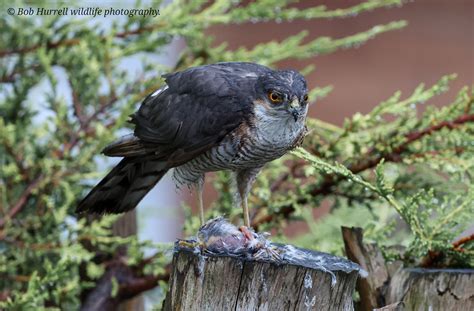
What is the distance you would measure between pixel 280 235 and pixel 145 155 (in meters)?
0.97

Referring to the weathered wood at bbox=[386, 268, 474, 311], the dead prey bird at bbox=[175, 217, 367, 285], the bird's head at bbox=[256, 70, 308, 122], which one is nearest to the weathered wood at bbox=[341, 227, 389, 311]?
the weathered wood at bbox=[386, 268, 474, 311]

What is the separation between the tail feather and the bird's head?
2.09 feet

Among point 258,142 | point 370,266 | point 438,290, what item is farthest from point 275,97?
point 438,290

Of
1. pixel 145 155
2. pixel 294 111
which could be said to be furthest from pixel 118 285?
pixel 294 111

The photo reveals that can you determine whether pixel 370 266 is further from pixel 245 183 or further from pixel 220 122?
pixel 220 122

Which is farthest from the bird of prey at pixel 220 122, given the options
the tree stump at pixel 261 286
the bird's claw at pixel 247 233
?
the tree stump at pixel 261 286

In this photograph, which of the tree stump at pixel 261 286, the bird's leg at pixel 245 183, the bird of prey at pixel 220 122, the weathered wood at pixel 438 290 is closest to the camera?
the tree stump at pixel 261 286

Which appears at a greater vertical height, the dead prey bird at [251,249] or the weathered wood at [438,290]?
the dead prey bird at [251,249]

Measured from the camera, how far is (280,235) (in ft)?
12.5

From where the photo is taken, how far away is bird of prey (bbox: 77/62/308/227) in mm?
2825

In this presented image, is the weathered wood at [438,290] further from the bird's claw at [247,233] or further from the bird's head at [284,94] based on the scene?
the bird's head at [284,94]

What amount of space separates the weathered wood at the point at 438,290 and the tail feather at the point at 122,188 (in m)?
1.07

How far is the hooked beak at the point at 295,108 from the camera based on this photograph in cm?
275

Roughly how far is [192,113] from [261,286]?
0.82 meters
